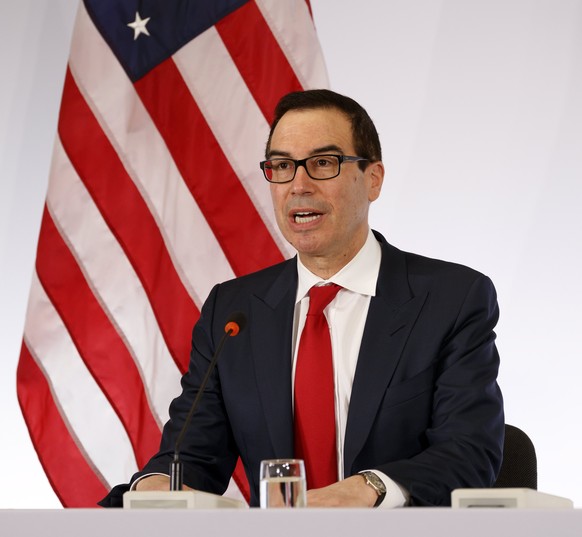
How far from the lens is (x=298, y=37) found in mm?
3379

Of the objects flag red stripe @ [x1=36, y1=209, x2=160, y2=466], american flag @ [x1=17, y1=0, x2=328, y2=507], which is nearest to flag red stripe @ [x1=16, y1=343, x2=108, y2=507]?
american flag @ [x1=17, y1=0, x2=328, y2=507]

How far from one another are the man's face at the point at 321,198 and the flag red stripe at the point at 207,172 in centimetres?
74

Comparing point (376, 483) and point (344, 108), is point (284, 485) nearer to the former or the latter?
point (376, 483)

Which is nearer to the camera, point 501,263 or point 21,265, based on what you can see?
point 501,263

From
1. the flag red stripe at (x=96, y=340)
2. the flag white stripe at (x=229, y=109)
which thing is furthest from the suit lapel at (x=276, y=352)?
the flag red stripe at (x=96, y=340)

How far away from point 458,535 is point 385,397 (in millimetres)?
1210

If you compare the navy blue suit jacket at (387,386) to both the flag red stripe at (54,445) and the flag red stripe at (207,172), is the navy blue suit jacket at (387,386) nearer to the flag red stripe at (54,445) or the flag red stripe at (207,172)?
the flag red stripe at (207,172)

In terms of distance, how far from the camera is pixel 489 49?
3.62 m

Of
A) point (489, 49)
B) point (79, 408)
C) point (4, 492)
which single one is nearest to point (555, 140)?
point (489, 49)

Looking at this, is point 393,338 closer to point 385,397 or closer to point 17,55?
point 385,397

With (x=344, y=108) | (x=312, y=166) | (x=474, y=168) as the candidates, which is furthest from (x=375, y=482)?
(x=474, y=168)

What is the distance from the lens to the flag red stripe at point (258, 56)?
3.36 metres

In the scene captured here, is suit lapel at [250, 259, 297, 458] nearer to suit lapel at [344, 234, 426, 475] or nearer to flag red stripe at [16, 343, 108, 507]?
suit lapel at [344, 234, 426, 475]

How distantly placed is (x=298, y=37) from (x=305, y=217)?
3.70 ft
